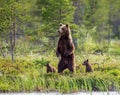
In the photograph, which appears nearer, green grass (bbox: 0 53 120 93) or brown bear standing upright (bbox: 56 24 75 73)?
green grass (bbox: 0 53 120 93)

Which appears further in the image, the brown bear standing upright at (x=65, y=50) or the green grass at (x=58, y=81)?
the brown bear standing upright at (x=65, y=50)

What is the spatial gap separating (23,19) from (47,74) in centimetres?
489

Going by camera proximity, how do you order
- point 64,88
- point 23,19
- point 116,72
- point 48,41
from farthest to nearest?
point 48,41 < point 23,19 < point 116,72 < point 64,88

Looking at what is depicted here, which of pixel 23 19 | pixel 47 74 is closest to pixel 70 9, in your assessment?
pixel 23 19

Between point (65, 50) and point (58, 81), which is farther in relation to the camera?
point (65, 50)

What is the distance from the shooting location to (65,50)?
13609mm

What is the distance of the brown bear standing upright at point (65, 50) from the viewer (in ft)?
44.1

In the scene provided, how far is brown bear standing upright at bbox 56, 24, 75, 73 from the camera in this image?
1343cm

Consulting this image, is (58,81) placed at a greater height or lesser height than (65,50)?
lesser

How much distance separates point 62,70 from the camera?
542 inches

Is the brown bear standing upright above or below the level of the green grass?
above

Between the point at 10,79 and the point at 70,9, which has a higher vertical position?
the point at 70,9

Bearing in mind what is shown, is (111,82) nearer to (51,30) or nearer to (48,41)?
(51,30)

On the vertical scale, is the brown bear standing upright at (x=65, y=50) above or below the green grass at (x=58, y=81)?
above
